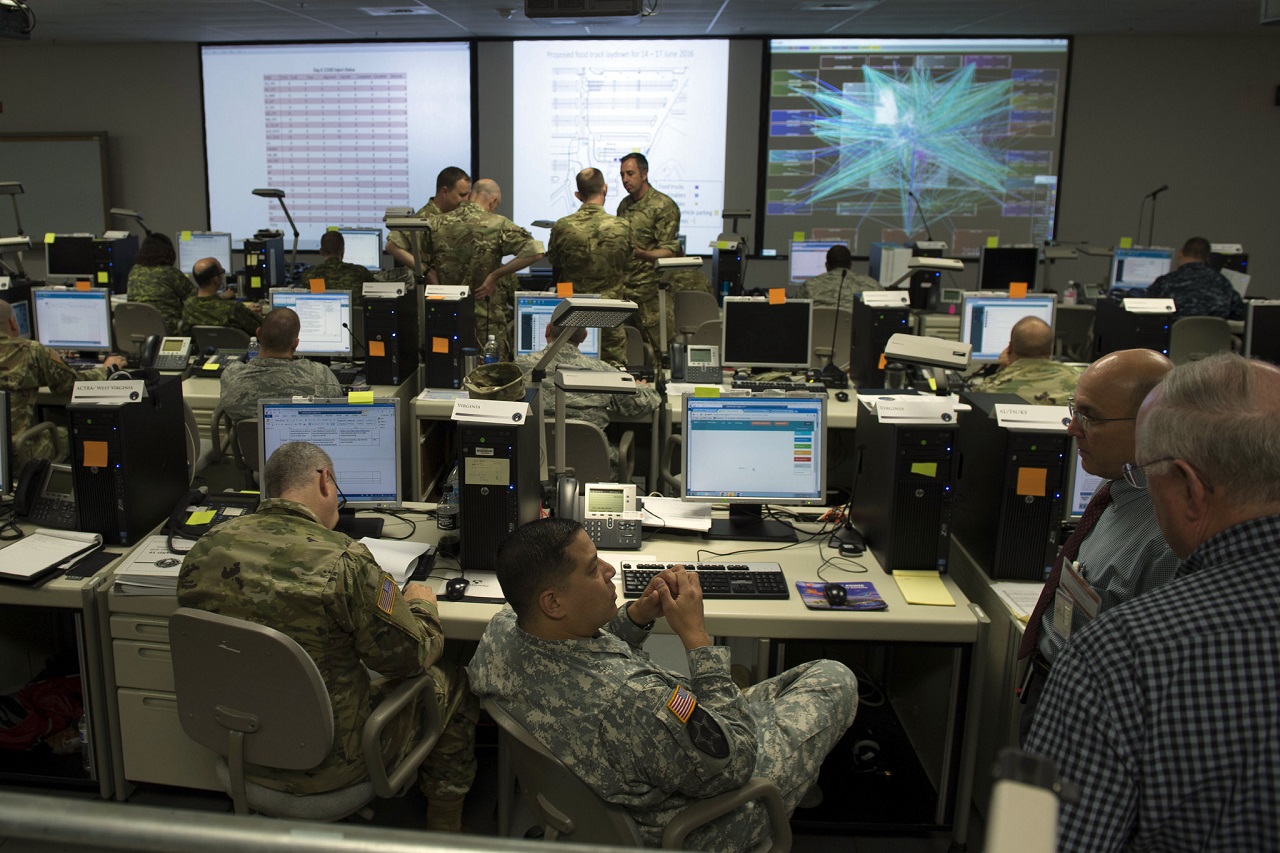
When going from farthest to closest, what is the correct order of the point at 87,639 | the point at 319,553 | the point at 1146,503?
the point at 87,639
the point at 319,553
the point at 1146,503

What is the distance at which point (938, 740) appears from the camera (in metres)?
2.68

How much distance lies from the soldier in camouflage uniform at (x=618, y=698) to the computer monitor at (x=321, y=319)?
377cm

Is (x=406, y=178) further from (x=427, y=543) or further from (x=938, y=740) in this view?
(x=938, y=740)

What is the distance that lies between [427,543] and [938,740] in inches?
62.0

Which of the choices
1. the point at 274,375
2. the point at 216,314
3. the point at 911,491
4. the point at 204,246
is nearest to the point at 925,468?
the point at 911,491

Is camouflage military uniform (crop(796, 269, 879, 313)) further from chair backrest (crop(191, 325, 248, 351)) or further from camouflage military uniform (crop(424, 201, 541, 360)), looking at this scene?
chair backrest (crop(191, 325, 248, 351))

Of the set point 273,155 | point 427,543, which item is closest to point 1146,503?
point 427,543

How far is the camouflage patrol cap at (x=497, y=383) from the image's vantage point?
288 cm

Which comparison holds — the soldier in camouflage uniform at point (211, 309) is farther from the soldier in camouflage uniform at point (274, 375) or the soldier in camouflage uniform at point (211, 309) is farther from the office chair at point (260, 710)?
the office chair at point (260, 710)

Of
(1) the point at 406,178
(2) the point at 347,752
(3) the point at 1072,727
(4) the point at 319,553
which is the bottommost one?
(2) the point at 347,752

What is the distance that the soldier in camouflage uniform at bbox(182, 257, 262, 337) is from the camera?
572cm

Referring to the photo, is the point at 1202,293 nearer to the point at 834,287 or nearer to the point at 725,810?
the point at 834,287

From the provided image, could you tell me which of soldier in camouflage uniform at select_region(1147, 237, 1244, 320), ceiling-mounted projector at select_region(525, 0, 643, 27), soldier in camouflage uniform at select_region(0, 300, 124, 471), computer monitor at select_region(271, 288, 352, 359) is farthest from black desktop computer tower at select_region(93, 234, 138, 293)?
soldier in camouflage uniform at select_region(1147, 237, 1244, 320)

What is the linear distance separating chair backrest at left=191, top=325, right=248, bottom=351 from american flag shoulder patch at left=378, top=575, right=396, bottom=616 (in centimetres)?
384
